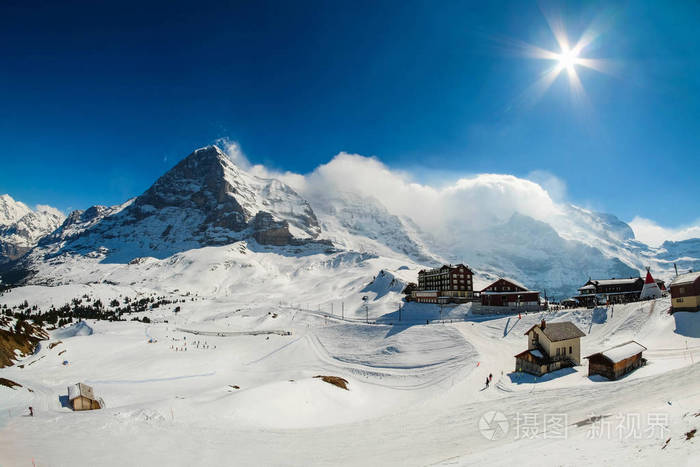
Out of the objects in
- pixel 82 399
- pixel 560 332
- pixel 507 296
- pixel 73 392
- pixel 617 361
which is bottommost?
pixel 82 399

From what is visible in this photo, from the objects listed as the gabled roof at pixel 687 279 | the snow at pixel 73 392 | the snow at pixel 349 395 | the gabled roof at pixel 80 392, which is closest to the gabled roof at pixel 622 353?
the snow at pixel 349 395

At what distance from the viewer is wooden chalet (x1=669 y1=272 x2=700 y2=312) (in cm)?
4781

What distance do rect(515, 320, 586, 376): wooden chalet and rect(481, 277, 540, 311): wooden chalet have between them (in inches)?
1312

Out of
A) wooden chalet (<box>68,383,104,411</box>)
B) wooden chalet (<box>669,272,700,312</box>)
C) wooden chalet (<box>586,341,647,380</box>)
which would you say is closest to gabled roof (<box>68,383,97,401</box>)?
wooden chalet (<box>68,383,104,411</box>)

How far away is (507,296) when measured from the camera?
259 feet

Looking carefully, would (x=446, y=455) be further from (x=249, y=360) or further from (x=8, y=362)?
(x=8, y=362)

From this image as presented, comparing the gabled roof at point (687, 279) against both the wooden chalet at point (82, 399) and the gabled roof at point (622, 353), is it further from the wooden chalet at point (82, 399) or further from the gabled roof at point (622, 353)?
the wooden chalet at point (82, 399)

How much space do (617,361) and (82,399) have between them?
5504 centimetres

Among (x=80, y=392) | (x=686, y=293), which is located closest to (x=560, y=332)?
(x=686, y=293)

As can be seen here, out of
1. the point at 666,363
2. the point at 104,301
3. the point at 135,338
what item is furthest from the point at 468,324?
the point at 104,301

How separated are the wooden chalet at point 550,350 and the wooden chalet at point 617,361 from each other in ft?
15.8

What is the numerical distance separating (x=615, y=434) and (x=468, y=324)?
167ft

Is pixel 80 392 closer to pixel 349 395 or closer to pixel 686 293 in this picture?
pixel 349 395

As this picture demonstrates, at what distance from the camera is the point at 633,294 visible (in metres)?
84.6
